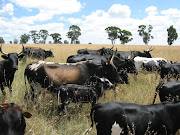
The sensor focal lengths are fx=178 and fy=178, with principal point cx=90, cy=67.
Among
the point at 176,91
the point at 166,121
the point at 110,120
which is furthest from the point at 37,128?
→ the point at 176,91

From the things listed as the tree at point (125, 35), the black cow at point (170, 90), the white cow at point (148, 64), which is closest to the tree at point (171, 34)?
the tree at point (125, 35)

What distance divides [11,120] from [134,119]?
6.66 feet

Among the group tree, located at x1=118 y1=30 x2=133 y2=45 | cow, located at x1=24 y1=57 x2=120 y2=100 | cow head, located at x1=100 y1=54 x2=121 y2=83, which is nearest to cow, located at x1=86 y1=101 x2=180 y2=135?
cow, located at x1=24 y1=57 x2=120 y2=100

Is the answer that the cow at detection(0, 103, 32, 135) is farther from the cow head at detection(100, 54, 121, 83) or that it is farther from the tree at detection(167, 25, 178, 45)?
the tree at detection(167, 25, 178, 45)

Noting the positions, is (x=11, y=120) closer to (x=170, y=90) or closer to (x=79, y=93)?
(x=79, y=93)

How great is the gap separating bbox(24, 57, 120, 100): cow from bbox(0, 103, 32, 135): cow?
2.43 metres

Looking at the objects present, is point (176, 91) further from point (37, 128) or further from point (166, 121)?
point (37, 128)

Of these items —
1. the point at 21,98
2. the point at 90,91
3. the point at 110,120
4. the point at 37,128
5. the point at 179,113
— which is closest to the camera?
the point at 110,120

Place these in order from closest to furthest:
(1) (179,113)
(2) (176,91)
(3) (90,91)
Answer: (1) (179,113) → (2) (176,91) → (3) (90,91)

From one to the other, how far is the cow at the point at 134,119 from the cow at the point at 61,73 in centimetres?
238

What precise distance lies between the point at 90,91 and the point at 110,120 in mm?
1977

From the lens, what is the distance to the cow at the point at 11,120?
2.61 m

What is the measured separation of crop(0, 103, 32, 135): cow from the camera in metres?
2.61

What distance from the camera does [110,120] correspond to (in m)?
3.14
